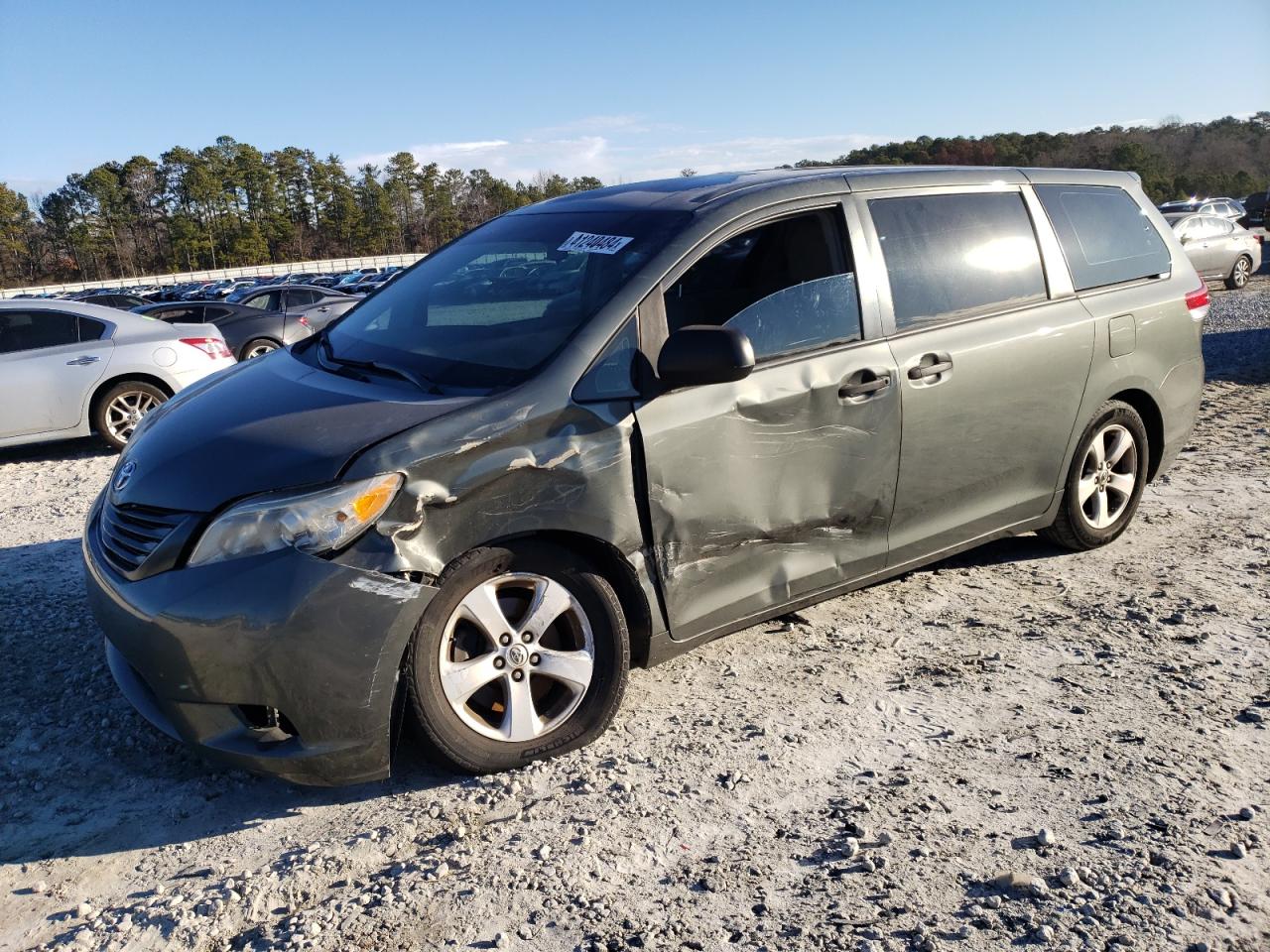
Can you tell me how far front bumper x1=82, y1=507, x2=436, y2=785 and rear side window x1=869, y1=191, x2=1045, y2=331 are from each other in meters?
2.41

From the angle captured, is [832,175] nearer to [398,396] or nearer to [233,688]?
[398,396]

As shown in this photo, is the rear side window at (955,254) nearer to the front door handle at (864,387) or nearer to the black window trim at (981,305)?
the black window trim at (981,305)

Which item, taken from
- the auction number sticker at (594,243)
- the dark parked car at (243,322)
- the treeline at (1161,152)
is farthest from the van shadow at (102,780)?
the treeline at (1161,152)

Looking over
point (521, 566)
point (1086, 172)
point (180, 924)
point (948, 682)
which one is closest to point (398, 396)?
point (521, 566)

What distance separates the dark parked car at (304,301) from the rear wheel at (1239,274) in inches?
714

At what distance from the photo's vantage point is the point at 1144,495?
642 cm

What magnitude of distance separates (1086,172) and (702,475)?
319 centimetres

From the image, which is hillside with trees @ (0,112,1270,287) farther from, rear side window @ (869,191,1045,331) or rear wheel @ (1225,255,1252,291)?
rear side window @ (869,191,1045,331)

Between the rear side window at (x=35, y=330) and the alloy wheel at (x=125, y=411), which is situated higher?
the rear side window at (x=35, y=330)

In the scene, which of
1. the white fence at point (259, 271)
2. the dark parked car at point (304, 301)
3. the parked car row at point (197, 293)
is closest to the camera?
the dark parked car at point (304, 301)

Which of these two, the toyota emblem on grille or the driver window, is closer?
the toyota emblem on grille

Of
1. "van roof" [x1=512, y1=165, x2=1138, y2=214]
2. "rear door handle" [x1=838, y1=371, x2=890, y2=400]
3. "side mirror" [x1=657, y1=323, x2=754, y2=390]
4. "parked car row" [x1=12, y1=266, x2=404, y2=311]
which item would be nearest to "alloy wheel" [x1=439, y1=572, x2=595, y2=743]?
"side mirror" [x1=657, y1=323, x2=754, y2=390]

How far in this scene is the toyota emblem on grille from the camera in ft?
11.4

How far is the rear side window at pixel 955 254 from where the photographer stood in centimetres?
423
